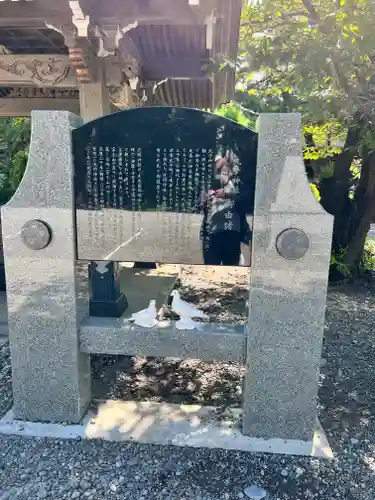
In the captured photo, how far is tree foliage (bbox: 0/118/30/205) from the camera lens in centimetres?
768

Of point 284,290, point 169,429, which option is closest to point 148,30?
point 284,290

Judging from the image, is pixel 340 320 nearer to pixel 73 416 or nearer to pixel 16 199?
pixel 73 416

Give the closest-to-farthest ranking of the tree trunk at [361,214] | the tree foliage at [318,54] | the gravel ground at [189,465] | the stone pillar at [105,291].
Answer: the gravel ground at [189,465] → the tree foliage at [318,54] → the stone pillar at [105,291] → the tree trunk at [361,214]

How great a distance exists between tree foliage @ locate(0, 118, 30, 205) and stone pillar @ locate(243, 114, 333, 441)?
19.8 ft

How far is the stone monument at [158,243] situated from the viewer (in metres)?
2.79

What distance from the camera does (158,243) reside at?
9.71 feet

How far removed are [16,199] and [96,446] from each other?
5.83 ft

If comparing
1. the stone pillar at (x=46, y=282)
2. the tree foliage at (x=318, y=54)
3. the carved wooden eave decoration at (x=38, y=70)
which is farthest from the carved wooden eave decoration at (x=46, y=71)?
the stone pillar at (x=46, y=282)

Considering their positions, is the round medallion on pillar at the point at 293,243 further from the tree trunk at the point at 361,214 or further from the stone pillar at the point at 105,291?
the tree trunk at the point at 361,214

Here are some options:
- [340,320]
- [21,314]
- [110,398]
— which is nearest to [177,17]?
[21,314]

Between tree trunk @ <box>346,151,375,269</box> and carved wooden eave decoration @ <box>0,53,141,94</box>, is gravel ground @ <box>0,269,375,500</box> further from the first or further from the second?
tree trunk @ <box>346,151,375,269</box>

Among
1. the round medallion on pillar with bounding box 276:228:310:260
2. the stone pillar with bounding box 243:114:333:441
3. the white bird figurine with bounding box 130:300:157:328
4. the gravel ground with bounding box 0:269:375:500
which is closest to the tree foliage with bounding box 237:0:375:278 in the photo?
the stone pillar with bounding box 243:114:333:441

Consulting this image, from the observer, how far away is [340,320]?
6016 mm

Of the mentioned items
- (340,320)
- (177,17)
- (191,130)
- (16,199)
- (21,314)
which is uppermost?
(177,17)
